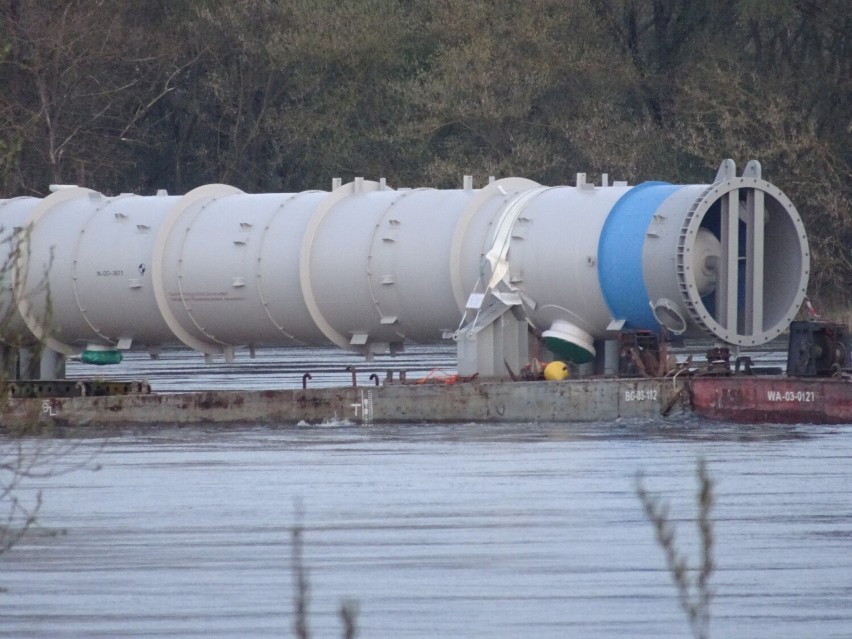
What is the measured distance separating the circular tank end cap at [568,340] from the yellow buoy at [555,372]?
0.44 metres

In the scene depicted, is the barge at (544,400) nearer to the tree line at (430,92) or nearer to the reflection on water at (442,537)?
the reflection on water at (442,537)

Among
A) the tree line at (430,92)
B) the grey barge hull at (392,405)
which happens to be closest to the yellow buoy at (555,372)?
the grey barge hull at (392,405)

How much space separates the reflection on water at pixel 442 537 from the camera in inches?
422

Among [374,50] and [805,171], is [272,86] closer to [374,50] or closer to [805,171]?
[374,50]

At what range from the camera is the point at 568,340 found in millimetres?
21984

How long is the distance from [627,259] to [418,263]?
2.46m

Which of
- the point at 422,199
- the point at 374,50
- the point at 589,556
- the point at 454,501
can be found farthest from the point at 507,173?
the point at 589,556

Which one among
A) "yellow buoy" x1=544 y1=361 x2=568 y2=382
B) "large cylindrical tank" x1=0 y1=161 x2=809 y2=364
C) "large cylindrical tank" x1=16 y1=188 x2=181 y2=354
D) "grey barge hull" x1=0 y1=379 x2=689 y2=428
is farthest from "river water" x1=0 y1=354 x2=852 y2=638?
"large cylindrical tank" x1=16 y1=188 x2=181 y2=354

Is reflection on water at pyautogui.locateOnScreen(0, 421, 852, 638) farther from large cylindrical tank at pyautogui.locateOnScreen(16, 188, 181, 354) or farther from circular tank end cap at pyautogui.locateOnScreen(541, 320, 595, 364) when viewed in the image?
large cylindrical tank at pyautogui.locateOnScreen(16, 188, 181, 354)

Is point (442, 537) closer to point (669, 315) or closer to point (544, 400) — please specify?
point (544, 400)

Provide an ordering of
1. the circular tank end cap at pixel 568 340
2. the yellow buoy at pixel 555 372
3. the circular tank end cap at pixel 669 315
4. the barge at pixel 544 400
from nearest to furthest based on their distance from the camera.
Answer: the barge at pixel 544 400, the circular tank end cap at pixel 669 315, the yellow buoy at pixel 555 372, the circular tank end cap at pixel 568 340

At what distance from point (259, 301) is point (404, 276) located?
1.87 m

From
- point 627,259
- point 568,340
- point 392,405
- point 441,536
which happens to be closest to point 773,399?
point 627,259

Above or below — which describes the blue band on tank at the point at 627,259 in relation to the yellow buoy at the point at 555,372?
above
